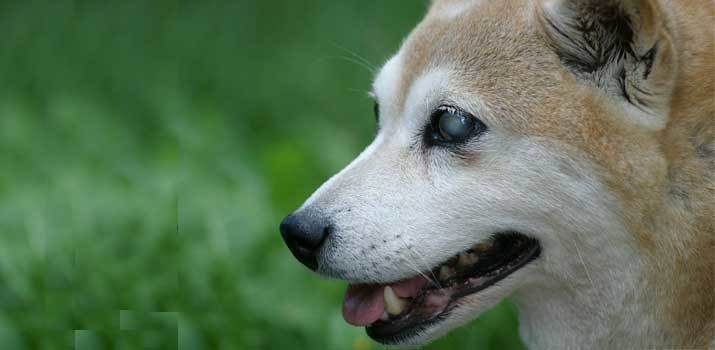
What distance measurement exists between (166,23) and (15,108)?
7.77 feet

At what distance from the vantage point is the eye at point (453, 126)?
3.39 metres

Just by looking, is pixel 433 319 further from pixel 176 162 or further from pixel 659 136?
pixel 176 162

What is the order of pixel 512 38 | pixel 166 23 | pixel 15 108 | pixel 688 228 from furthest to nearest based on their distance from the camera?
pixel 166 23 → pixel 15 108 → pixel 512 38 → pixel 688 228

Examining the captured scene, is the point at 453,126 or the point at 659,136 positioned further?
the point at 453,126

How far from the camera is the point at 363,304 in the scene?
3654mm

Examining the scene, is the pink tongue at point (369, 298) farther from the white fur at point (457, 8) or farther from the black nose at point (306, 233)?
the white fur at point (457, 8)

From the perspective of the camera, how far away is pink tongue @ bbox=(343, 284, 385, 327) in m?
3.62

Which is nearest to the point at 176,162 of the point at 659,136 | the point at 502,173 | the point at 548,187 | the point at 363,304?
the point at 363,304

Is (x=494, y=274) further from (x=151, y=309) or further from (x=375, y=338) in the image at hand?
(x=151, y=309)

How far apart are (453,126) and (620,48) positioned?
0.61m

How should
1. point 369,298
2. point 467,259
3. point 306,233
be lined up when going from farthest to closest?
point 369,298, point 467,259, point 306,233

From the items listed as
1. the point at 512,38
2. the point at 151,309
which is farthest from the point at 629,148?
the point at 151,309

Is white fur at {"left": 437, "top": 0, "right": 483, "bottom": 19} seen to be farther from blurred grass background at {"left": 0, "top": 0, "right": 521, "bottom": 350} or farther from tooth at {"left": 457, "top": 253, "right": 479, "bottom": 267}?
tooth at {"left": 457, "top": 253, "right": 479, "bottom": 267}

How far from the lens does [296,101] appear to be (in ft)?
26.1
